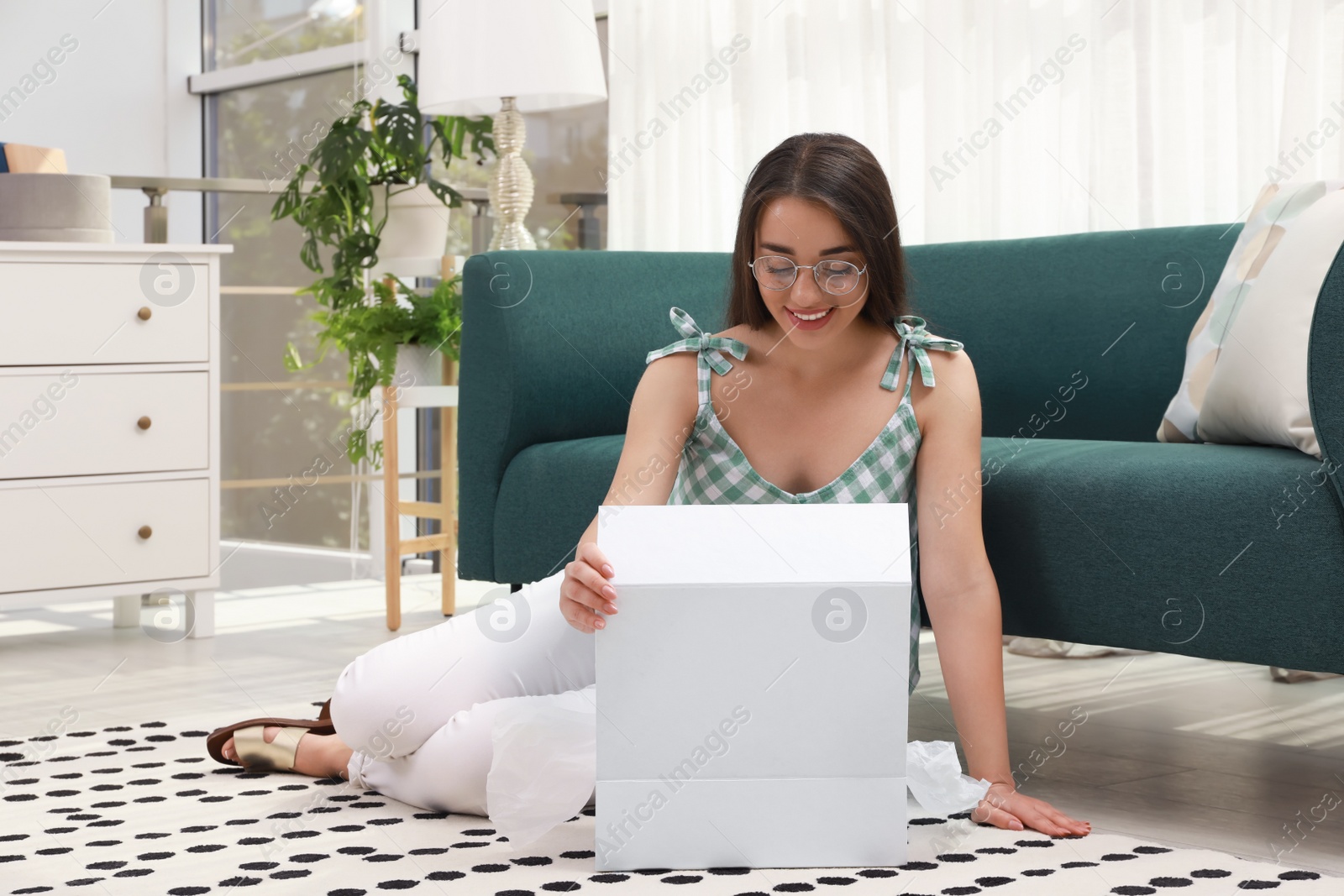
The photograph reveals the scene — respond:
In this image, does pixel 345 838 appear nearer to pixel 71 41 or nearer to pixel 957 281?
pixel 957 281

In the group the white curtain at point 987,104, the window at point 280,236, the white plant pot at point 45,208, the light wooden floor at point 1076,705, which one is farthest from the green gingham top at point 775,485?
the window at point 280,236

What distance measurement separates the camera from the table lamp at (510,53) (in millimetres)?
3135

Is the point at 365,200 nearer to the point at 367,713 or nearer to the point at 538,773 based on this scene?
the point at 367,713

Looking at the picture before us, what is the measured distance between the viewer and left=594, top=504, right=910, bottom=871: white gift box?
137 centimetres

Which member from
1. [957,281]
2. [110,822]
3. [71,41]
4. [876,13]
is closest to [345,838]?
[110,822]

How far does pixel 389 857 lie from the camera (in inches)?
58.4

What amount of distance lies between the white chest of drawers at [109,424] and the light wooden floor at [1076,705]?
160 millimetres

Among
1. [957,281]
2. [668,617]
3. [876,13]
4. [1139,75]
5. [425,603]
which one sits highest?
[876,13]

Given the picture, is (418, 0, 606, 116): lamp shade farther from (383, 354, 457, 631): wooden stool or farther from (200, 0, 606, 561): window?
(200, 0, 606, 561): window

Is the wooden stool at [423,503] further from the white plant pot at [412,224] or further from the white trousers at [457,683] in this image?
the white trousers at [457,683]

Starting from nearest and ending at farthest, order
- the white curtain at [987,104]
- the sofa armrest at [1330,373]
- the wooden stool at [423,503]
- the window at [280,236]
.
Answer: the sofa armrest at [1330,373]
the white curtain at [987,104]
the wooden stool at [423,503]
the window at [280,236]

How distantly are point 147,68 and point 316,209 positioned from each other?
6.79 ft

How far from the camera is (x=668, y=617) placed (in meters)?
1.37

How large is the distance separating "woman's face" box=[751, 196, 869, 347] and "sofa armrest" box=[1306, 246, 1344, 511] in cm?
47
